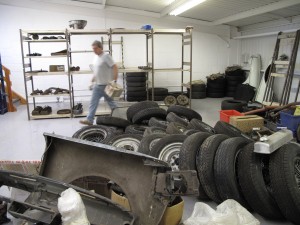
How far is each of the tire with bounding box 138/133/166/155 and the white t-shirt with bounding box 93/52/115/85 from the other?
2577mm

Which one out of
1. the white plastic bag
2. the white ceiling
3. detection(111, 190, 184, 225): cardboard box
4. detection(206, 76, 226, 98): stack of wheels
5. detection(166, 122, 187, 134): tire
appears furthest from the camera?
detection(206, 76, 226, 98): stack of wheels

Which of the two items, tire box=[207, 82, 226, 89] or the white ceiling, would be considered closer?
the white ceiling

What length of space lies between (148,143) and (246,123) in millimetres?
2131

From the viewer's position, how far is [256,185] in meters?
2.53

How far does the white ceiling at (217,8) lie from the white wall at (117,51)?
360 mm

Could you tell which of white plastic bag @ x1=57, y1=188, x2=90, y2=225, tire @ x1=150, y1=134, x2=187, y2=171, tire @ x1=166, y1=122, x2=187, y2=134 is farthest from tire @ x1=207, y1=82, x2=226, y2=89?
white plastic bag @ x1=57, y1=188, x2=90, y2=225

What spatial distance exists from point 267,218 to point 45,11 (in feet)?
29.2

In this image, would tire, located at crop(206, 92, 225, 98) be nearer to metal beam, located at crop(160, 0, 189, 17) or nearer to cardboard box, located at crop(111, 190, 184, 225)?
metal beam, located at crop(160, 0, 189, 17)

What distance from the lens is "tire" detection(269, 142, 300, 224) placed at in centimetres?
236

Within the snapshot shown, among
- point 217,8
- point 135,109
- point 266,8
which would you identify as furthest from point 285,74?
point 135,109

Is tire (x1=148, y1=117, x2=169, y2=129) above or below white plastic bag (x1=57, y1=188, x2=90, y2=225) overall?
below

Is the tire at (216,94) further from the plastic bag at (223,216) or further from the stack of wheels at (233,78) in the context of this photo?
the plastic bag at (223,216)

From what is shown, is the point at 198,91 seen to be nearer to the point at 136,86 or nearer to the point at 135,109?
the point at 136,86

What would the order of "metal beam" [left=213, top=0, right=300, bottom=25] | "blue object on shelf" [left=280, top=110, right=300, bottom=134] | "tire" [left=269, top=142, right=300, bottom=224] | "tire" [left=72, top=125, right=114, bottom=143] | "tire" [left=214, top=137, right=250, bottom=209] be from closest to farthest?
"tire" [left=269, top=142, right=300, bottom=224], "tire" [left=214, top=137, right=250, bottom=209], "tire" [left=72, top=125, right=114, bottom=143], "blue object on shelf" [left=280, top=110, right=300, bottom=134], "metal beam" [left=213, top=0, right=300, bottom=25]
